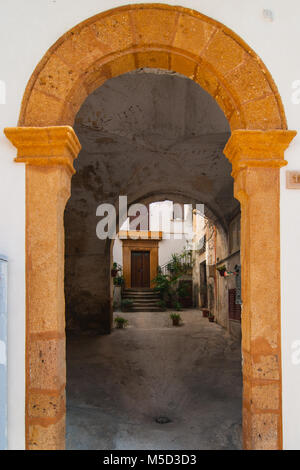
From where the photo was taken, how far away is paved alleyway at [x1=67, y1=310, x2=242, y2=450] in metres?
3.87

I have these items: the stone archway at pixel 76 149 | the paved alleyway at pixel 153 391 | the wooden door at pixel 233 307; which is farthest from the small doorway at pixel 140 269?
the stone archway at pixel 76 149

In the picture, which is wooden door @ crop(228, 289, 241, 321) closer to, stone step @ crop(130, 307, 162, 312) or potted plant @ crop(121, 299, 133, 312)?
stone step @ crop(130, 307, 162, 312)

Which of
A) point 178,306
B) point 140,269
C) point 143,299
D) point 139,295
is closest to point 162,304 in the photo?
point 178,306

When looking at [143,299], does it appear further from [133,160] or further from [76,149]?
[76,149]

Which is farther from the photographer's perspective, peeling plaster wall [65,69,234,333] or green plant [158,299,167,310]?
green plant [158,299,167,310]

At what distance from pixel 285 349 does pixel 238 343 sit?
218 inches

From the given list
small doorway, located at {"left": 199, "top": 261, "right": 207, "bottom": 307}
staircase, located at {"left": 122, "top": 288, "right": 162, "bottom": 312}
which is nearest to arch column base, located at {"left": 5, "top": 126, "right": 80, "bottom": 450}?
staircase, located at {"left": 122, "top": 288, "right": 162, "bottom": 312}

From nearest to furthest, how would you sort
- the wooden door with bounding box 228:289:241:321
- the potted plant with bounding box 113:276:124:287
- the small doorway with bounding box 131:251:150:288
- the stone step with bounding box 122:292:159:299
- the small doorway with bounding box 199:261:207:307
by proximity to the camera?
the wooden door with bounding box 228:289:241:321 → the small doorway with bounding box 199:261:207:307 → the stone step with bounding box 122:292:159:299 → the potted plant with bounding box 113:276:124:287 → the small doorway with bounding box 131:251:150:288

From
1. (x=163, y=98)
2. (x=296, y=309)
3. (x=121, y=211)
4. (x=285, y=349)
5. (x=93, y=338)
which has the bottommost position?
(x=93, y=338)

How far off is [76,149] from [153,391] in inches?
156

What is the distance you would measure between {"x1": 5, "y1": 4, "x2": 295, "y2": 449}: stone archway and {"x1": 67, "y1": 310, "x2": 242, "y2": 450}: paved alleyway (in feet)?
4.12

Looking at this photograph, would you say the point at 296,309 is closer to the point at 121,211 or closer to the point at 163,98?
the point at 163,98
